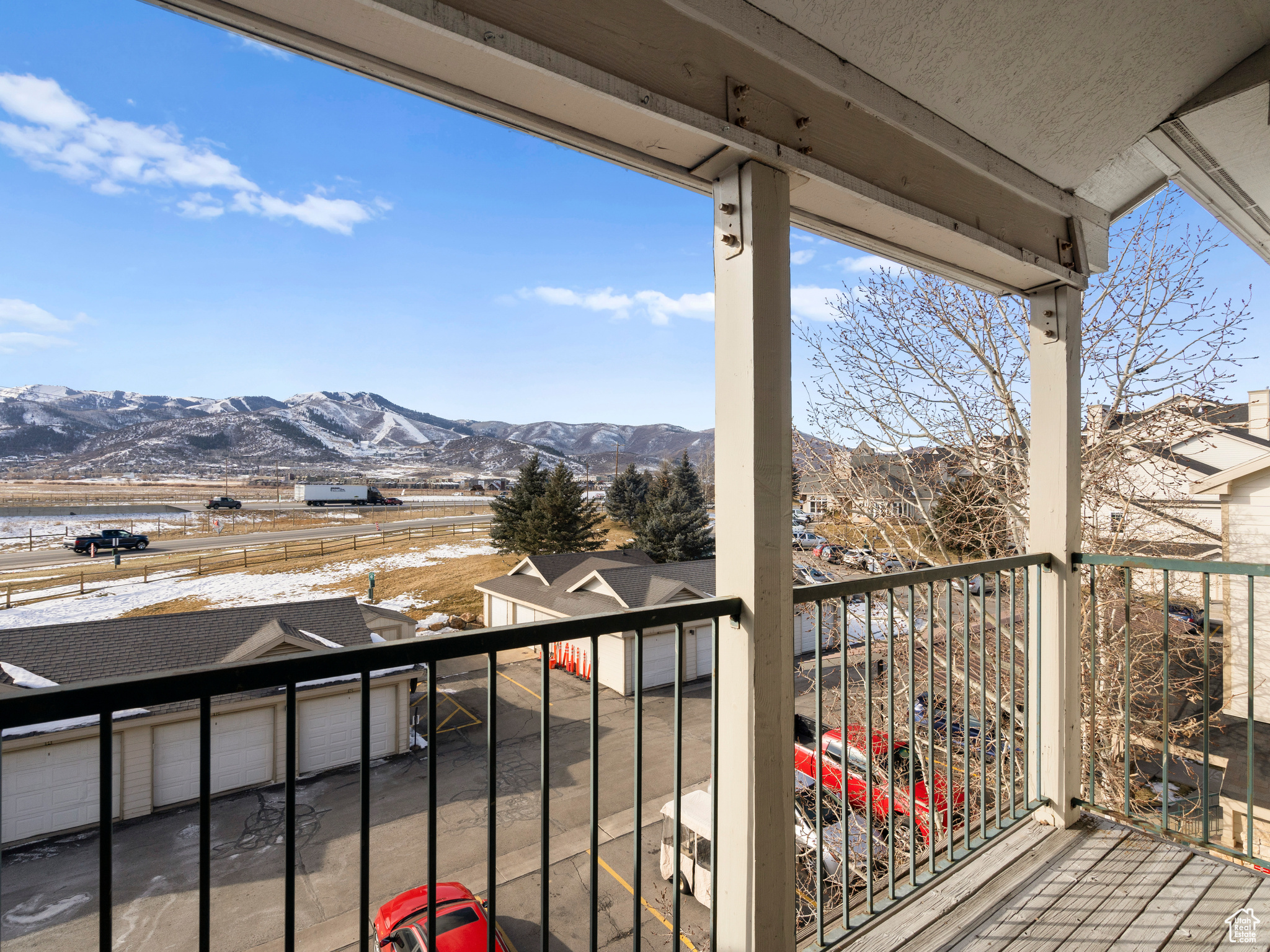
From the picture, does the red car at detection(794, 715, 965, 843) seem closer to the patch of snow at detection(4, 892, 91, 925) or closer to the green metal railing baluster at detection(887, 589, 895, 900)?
the green metal railing baluster at detection(887, 589, 895, 900)

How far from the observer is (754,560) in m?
1.25

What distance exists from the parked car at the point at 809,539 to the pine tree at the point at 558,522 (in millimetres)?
13580

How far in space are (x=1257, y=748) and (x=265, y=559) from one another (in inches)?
532

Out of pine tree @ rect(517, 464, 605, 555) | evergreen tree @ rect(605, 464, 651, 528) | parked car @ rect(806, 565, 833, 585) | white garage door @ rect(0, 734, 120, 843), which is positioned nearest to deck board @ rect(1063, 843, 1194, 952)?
white garage door @ rect(0, 734, 120, 843)

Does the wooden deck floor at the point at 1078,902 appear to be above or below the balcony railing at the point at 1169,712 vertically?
above

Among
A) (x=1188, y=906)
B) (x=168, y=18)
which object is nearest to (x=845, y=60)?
(x=168, y=18)

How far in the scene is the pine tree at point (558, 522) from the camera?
19.9 m

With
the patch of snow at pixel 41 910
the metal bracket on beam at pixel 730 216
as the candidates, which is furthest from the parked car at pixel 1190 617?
the patch of snow at pixel 41 910

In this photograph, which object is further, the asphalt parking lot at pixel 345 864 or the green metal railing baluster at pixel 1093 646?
the asphalt parking lot at pixel 345 864

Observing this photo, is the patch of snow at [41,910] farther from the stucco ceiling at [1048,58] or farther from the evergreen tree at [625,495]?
the evergreen tree at [625,495]

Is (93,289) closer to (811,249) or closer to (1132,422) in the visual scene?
(811,249)

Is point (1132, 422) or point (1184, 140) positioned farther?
point (1132, 422)

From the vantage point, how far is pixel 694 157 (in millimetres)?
1272

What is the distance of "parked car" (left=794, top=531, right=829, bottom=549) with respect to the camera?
654cm
